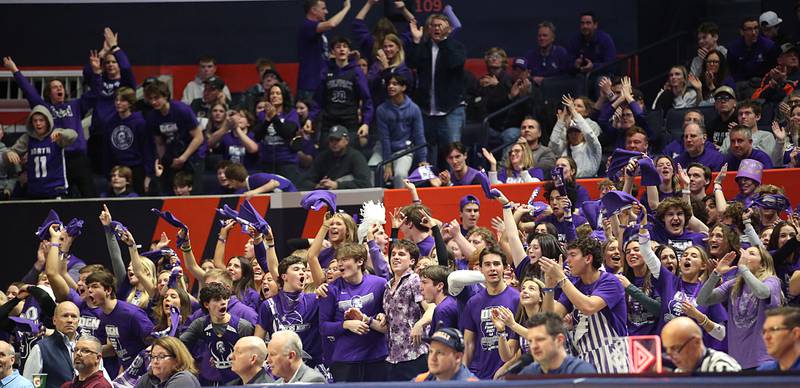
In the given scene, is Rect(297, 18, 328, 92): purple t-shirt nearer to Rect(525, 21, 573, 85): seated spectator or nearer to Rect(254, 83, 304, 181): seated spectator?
Rect(254, 83, 304, 181): seated spectator

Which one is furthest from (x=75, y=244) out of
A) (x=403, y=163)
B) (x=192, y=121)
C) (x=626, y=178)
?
(x=626, y=178)

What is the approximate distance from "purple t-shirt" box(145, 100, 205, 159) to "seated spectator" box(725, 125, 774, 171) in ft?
19.8

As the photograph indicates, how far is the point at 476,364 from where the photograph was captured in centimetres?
990

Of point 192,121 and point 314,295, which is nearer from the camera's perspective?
point 314,295

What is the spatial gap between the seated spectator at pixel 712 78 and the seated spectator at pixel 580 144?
5.05 ft

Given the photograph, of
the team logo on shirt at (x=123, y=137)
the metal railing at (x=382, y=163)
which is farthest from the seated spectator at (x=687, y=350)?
the team logo on shirt at (x=123, y=137)

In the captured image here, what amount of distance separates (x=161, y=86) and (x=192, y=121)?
57cm

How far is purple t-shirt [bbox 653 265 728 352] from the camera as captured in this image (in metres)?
10.1

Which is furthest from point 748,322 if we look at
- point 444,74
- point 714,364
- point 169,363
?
point 444,74

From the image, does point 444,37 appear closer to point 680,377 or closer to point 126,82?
point 126,82

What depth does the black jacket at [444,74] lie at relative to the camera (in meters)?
15.4

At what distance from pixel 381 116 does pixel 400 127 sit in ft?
0.82

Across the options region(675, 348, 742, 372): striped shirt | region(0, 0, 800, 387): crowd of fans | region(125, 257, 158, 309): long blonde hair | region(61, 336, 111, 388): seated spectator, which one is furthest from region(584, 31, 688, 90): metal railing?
region(675, 348, 742, 372): striped shirt

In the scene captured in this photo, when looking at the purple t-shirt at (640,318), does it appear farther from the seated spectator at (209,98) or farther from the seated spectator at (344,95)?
the seated spectator at (209,98)
